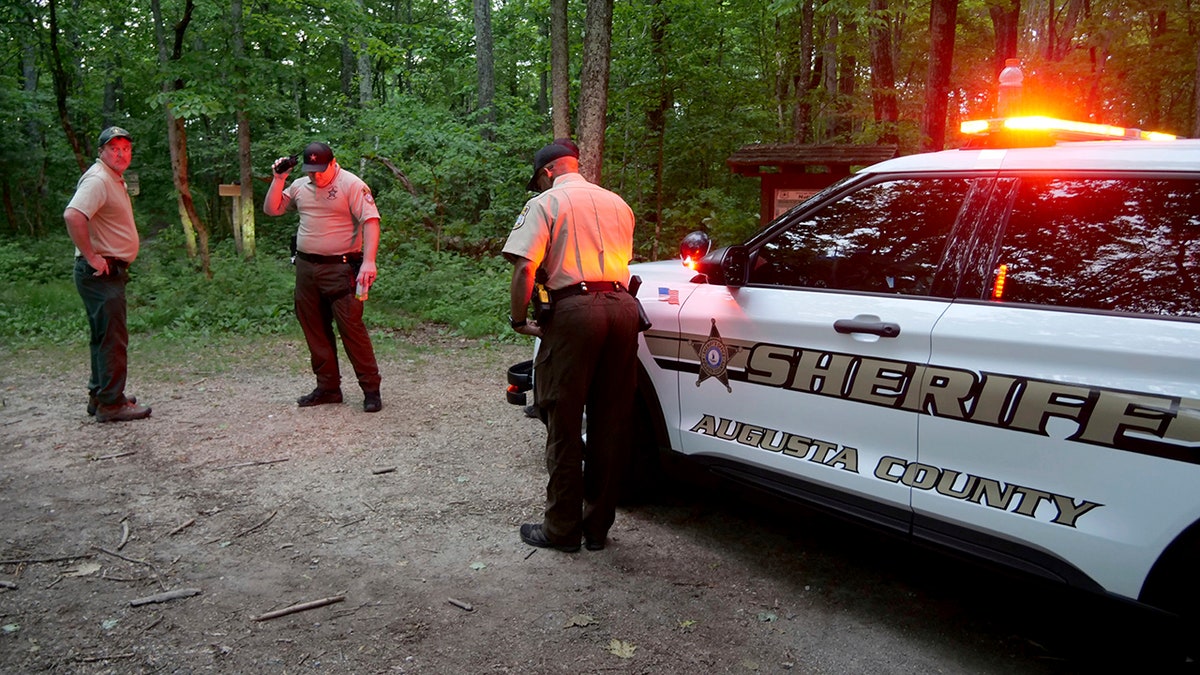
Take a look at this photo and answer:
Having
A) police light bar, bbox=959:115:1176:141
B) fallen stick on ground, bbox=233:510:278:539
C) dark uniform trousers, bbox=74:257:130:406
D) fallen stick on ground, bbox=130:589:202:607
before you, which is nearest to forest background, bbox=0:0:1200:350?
dark uniform trousers, bbox=74:257:130:406

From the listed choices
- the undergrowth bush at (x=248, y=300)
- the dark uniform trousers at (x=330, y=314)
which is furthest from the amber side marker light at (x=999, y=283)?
the undergrowth bush at (x=248, y=300)

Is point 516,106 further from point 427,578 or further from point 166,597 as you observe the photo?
point 166,597

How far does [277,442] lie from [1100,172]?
487cm

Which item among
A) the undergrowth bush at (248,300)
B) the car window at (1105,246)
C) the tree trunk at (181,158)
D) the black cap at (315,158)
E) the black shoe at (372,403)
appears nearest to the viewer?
the car window at (1105,246)

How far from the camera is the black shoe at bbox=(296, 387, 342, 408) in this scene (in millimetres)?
6160

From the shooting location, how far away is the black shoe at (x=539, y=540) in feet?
12.2

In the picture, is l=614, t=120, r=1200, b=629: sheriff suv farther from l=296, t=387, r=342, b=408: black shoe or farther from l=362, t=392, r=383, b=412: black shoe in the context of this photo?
l=296, t=387, r=342, b=408: black shoe

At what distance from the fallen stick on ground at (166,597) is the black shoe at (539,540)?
1431mm

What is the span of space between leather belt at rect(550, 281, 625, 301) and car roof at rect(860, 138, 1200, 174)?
1230mm

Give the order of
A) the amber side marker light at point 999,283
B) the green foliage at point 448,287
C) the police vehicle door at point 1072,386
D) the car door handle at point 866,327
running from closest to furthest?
the police vehicle door at point 1072,386 < the amber side marker light at point 999,283 < the car door handle at point 866,327 < the green foliage at point 448,287

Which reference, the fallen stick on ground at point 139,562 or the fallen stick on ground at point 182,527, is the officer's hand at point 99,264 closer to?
the fallen stick on ground at point 182,527

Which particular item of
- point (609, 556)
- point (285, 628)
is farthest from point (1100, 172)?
point (285, 628)

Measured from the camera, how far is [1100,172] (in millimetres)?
2645

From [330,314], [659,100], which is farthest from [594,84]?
[659,100]
